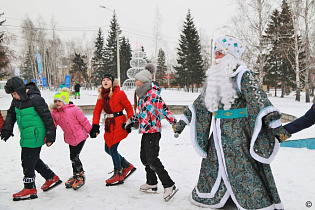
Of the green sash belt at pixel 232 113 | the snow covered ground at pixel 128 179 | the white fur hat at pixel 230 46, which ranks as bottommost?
the snow covered ground at pixel 128 179

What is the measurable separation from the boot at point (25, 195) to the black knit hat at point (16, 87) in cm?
122

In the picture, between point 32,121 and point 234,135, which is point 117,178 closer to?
point 32,121

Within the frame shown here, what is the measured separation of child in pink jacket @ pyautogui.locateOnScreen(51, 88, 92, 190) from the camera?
12.2 ft

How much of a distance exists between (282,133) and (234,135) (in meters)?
0.49

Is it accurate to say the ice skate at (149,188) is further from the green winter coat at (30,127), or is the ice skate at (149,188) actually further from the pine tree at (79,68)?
the pine tree at (79,68)

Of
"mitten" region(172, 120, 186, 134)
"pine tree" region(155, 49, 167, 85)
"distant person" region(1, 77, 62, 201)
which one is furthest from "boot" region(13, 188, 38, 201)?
"pine tree" region(155, 49, 167, 85)

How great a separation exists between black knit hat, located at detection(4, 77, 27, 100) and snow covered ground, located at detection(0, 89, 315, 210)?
1373 millimetres

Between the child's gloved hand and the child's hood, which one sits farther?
the child's gloved hand

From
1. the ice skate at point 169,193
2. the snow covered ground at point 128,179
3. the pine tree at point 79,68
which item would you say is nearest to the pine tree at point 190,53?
the pine tree at point 79,68

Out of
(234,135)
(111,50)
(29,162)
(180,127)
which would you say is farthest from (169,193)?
(111,50)

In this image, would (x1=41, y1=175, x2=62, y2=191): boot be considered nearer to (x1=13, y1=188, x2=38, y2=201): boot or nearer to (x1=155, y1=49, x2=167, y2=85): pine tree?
(x1=13, y1=188, x2=38, y2=201): boot

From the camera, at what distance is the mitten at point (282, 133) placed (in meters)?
2.47

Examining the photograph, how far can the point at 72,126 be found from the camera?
373cm

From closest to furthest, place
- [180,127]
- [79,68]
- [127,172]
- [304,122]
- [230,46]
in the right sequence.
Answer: [304,122]
[230,46]
[180,127]
[127,172]
[79,68]
